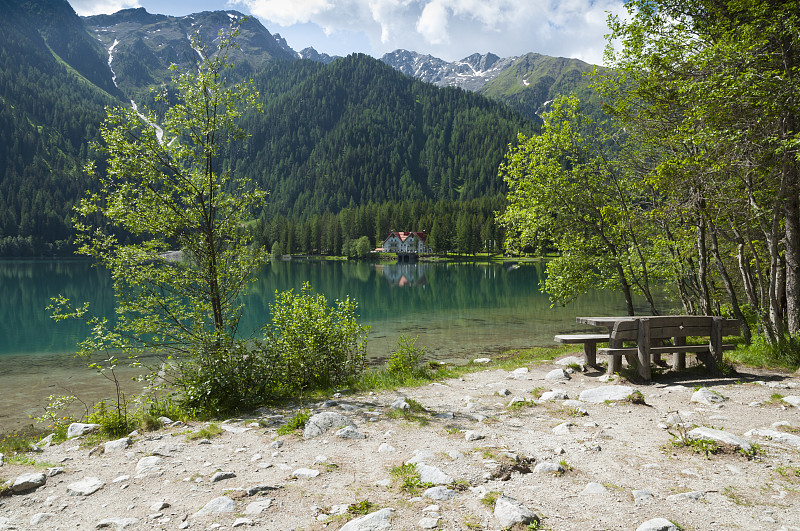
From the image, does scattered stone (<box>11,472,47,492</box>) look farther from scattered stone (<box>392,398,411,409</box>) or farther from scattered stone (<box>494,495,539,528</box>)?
scattered stone (<box>494,495,539,528</box>)

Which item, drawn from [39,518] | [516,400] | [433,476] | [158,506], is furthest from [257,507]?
[516,400]

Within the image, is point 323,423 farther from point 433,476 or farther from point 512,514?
point 512,514

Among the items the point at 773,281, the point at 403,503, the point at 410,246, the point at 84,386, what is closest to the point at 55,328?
the point at 84,386

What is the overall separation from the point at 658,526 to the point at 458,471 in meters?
2.36

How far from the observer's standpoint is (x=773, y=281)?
38.6ft

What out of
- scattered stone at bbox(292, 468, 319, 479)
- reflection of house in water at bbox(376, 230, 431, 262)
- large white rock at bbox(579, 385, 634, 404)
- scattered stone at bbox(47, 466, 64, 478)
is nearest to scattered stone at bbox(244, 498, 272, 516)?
scattered stone at bbox(292, 468, 319, 479)

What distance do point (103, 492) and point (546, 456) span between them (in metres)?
5.86

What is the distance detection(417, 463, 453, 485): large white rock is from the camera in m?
5.52

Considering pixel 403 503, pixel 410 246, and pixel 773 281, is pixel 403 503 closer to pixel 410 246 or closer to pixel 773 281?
pixel 773 281

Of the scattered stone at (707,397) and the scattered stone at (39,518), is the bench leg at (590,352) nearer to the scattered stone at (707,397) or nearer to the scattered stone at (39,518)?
the scattered stone at (707,397)

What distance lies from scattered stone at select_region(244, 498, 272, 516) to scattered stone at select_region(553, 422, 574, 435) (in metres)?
4.63

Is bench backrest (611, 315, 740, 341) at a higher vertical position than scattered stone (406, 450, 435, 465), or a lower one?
higher

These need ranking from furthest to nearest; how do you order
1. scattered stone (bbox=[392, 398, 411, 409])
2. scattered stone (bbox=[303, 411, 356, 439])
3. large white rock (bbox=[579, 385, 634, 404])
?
large white rock (bbox=[579, 385, 634, 404]) < scattered stone (bbox=[392, 398, 411, 409]) < scattered stone (bbox=[303, 411, 356, 439])

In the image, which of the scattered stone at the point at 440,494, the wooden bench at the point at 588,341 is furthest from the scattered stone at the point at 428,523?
the wooden bench at the point at 588,341
